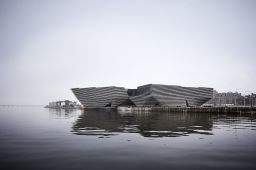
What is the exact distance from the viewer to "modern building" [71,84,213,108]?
5999 inches

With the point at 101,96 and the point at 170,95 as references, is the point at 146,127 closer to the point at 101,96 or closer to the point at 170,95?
the point at 170,95

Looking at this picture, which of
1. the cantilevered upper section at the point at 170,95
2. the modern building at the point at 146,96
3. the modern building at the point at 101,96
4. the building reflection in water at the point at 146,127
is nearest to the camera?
the building reflection in water at the point at 146,127

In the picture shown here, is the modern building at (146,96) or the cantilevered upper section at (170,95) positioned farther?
the modern building at (146,96)

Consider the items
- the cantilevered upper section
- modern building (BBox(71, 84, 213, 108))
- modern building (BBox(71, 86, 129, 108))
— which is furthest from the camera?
modern building (BBox(71, 86, 129, 108))

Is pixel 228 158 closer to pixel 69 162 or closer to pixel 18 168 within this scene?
pixel 69 162

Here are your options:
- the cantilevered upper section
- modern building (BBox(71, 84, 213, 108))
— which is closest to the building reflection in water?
the cantilevered upper section

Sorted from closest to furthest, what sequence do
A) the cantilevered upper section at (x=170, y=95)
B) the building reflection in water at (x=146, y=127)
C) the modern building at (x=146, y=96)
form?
1. the building reflection in water at (x=146, y=127)
2. the cantilevered upper section at (x=170, y=95)
3. the modern building at (x=146, y=96)

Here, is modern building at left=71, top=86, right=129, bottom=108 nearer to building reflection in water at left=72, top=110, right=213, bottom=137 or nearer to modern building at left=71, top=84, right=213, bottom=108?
modern building at left=71, top=84, right=213, bottom=108

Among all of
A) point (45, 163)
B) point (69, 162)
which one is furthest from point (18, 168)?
point (69, 162)

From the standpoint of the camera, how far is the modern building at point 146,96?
152 meters

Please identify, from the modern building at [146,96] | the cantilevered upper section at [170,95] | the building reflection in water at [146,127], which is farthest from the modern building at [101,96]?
the building reflection in water at [146,127]

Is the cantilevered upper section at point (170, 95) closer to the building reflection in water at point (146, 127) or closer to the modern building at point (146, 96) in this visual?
the modern building at point (146, 96)

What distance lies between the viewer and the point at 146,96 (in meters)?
153

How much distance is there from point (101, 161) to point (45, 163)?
10.3 ft
